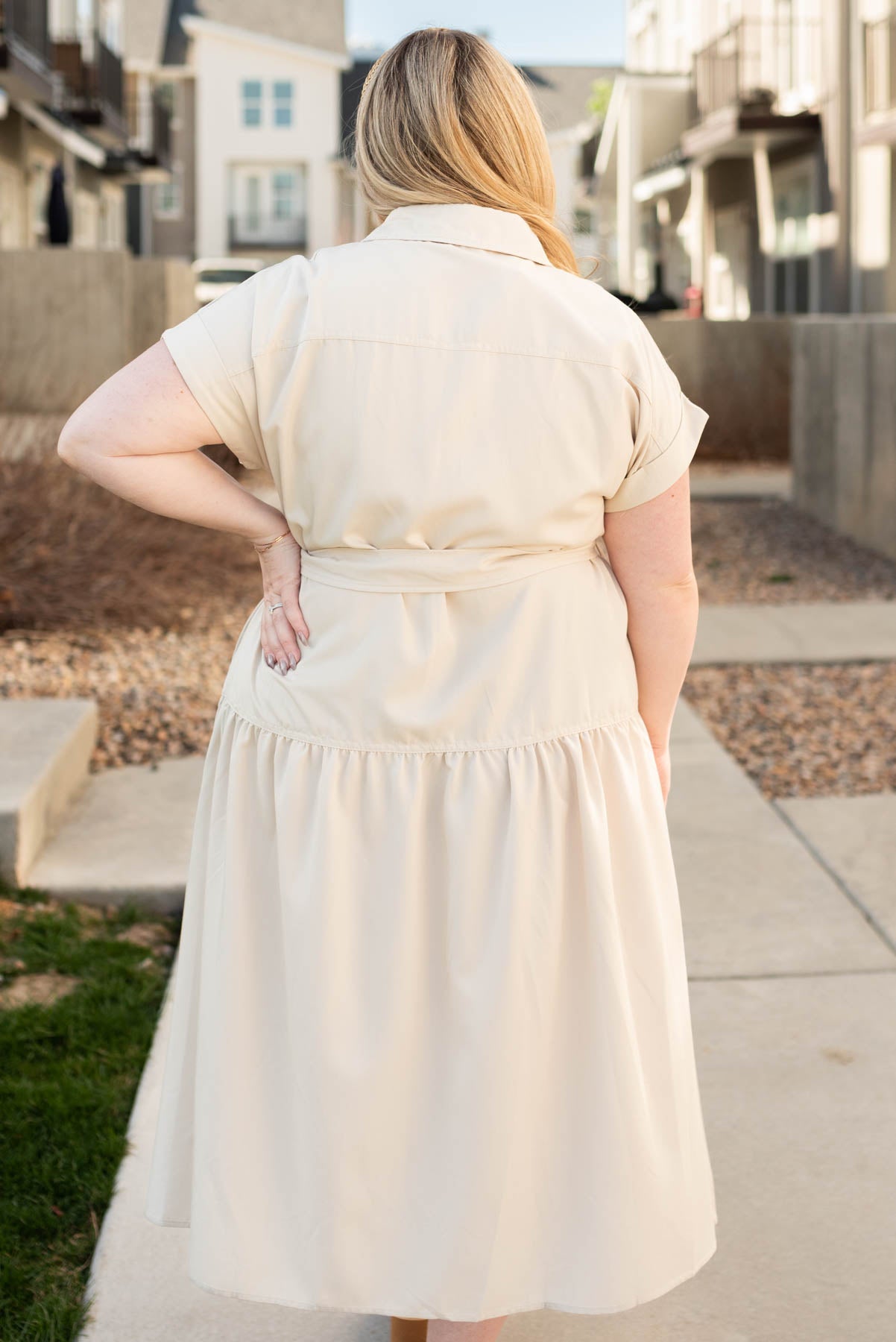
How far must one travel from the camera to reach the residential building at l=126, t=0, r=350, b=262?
4006 centimetres

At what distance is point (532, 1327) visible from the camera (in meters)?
2.30

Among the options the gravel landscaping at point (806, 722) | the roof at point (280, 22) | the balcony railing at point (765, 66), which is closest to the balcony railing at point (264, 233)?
the roof at point (280, 22)

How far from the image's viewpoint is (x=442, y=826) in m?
1.83

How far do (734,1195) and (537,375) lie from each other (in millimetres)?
1587

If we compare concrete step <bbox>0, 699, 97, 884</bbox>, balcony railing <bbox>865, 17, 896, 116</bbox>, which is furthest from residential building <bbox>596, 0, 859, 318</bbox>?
concrete step <bbox>0, 699, 97, 884</bbox>

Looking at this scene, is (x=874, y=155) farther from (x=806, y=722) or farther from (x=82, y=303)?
(x=806, y=722)

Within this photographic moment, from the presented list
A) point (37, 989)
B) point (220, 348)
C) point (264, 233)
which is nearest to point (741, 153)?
point (37, 989)

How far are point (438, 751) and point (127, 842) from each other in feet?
8.58

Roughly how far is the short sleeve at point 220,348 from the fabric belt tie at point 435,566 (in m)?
0.23

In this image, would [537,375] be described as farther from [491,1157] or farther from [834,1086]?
[834,1086]

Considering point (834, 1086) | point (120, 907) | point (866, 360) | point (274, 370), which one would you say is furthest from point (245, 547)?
point (274, 370)

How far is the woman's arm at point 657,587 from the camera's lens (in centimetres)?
186

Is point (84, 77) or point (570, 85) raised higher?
point (570, 85)

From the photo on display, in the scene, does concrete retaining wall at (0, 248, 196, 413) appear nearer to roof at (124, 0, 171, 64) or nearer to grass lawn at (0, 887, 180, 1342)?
grass lawn at (0, 887, 180, 1342)
